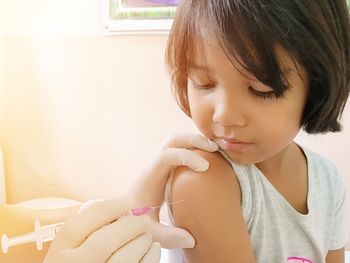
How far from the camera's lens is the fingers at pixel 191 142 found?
87cm

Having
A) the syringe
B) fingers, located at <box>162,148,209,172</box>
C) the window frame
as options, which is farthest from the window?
the syringe

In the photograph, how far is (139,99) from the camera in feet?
6.00

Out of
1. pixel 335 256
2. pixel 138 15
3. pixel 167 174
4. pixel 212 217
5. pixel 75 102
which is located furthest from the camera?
pixel 75 102

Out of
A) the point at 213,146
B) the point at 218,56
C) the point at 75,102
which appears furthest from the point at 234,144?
the point at 75,102

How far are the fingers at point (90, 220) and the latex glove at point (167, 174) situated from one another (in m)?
0.12

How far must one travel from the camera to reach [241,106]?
75 cm

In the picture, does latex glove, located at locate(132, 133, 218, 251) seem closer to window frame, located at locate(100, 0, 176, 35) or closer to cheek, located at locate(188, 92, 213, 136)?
cheek, located at locate(188, 92, 213, 136)

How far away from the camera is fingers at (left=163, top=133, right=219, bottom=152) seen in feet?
2.84

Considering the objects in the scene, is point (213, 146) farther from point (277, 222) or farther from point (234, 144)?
point (277, 222)

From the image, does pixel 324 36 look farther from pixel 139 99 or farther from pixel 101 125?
pixel 101 125

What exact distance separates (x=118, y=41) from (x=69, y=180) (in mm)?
668

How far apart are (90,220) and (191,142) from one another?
Answer: 26 cm

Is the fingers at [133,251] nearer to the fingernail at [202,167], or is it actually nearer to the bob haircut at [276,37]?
the fingernail at [202,167]

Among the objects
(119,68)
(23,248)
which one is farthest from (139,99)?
(23,248)
